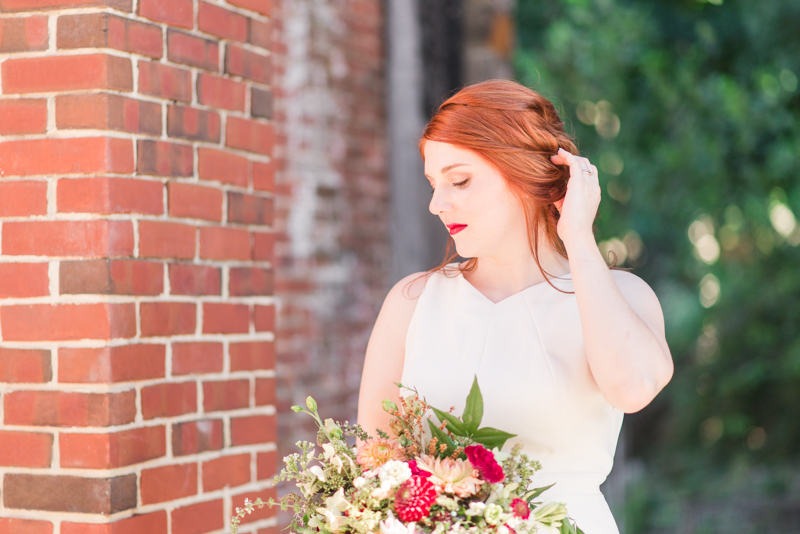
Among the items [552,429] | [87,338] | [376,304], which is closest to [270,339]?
[87,338]

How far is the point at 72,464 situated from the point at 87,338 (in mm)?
289

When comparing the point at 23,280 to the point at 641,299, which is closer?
the point at 23,280

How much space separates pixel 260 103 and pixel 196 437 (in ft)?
3.08

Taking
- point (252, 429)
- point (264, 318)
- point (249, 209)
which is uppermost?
point (249, 209)

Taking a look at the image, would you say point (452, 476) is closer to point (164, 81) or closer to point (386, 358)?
point (386, 358)

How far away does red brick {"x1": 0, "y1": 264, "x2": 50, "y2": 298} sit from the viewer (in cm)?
198

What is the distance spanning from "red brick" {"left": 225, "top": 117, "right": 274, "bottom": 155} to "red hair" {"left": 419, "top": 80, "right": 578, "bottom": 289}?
467 millimetres

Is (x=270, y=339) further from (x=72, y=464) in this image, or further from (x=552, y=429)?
(x=552, y=429)

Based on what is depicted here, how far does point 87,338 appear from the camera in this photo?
6.38ft

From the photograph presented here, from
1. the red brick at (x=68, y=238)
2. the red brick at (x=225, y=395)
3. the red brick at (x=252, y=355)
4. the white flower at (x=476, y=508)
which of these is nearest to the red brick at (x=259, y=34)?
the red brick at (x=68, y=238)

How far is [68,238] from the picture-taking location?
1963 mm

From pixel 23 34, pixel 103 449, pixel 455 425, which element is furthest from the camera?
pixel 23 34

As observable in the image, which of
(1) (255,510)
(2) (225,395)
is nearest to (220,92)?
(2) (225,395)

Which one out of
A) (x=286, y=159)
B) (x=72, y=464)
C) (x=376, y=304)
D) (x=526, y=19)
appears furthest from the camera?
(x=526, y=19)
